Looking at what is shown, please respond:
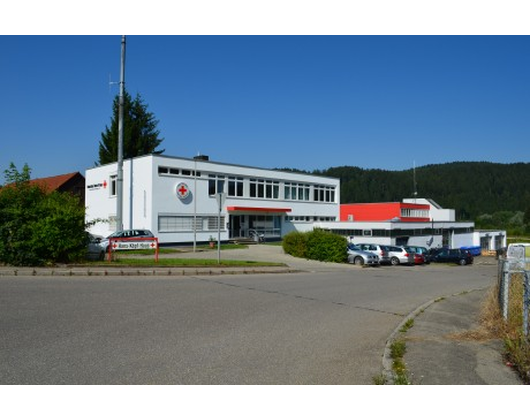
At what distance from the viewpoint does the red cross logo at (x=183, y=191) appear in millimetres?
36156

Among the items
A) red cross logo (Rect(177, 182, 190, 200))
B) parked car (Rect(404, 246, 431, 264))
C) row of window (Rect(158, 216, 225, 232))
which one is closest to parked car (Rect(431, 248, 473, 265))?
parked car (Rect(404, 246, 431, 264))

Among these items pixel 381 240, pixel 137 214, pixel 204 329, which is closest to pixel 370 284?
pixel 204 329

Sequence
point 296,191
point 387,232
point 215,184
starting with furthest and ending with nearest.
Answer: point 296,191 → point 387,232 → point 215,184

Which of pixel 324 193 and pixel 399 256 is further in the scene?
pixel 324 193

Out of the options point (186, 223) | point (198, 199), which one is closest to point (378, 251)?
point (186, 223)

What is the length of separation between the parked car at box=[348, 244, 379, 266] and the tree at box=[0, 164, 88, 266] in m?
17.2

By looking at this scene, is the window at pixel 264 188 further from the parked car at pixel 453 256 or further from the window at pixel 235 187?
the parked car at pixel 453 256

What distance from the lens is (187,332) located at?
7297 millimetres

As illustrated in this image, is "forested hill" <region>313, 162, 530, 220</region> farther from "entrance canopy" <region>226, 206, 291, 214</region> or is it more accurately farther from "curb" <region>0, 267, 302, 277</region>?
"curb" <region>0, 267, 302, 277</region>

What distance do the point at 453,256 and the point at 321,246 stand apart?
1660 centimetres

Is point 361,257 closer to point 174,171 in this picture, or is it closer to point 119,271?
point 174,171

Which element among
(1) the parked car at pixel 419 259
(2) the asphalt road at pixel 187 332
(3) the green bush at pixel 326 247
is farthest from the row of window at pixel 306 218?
(2) the asphalt road at pixel 187 332

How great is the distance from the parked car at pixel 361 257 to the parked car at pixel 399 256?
14.1 ft

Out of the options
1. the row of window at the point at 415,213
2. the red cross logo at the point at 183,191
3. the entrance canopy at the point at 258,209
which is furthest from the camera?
the row of window at the point at 415,213
